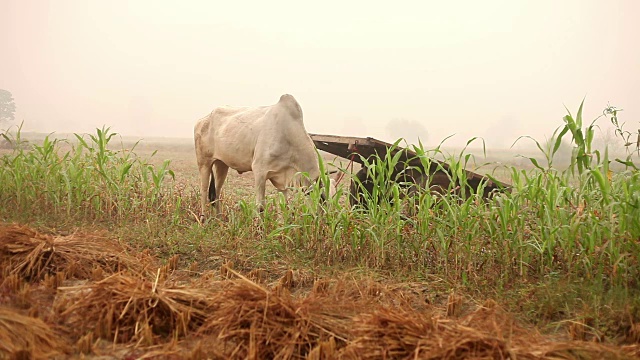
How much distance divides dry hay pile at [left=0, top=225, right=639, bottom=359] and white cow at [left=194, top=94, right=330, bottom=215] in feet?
7.76

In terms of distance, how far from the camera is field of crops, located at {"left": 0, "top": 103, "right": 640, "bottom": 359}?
1.96 metres

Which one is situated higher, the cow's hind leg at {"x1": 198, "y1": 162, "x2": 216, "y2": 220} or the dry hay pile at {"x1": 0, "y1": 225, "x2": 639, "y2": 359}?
the cow's hind leg at {"x1": 198, "y1": 162, "x2": 216, "y2": 220}

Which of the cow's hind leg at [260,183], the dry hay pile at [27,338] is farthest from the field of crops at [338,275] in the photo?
the cow's hind leg at [260,183]

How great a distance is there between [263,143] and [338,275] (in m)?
2.11

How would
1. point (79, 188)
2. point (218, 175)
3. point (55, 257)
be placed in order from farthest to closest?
point (218, 175) < point (79, 188) < point (55, 257)

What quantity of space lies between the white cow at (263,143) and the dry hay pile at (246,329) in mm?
2366

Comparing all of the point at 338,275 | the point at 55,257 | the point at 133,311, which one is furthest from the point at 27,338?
the point at 338,275

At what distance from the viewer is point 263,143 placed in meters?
4.96

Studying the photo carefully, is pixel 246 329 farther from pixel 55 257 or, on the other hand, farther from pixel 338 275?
pixel 55 257

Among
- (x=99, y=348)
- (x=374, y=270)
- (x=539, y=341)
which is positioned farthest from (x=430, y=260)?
(x=99, y=348)

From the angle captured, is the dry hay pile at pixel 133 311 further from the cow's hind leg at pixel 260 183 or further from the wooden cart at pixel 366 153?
the cow's hind leg at pixel 260 183

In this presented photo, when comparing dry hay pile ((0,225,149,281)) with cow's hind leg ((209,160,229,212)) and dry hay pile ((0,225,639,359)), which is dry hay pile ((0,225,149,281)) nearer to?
dry hay pile ((0,225,639,359))

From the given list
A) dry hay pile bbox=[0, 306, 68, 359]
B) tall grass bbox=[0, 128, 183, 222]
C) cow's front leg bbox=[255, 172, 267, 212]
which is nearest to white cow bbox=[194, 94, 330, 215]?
cow's front leg bbox=[255, 172, 267, 212]

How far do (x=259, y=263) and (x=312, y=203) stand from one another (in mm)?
555
